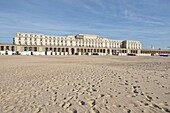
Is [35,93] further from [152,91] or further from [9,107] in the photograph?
[152,91]

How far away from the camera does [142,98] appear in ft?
16.0

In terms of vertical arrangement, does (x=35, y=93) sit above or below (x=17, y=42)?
below

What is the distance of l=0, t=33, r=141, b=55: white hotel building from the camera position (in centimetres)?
9475

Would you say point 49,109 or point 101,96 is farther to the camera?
point 101,96

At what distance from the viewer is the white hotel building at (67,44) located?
94.8 meters

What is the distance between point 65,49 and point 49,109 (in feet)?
346

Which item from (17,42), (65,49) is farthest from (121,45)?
(17,42)

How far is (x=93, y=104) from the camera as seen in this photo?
14.5ft

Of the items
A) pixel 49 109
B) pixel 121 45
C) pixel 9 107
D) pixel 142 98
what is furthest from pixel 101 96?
pixel 121 45

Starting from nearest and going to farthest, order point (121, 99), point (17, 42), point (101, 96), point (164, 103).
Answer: point (164, 103), point (121, 99), point (101, 96), point (17, 42)

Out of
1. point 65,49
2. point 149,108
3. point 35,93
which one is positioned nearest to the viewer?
point 149,108

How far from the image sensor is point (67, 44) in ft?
392

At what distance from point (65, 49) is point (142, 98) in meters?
105

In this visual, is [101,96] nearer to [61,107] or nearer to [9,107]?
[61,107]
